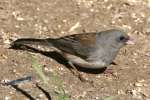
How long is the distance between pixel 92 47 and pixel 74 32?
3.03ft

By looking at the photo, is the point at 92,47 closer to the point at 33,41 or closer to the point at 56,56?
the point at 56,56

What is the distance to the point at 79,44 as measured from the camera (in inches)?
300

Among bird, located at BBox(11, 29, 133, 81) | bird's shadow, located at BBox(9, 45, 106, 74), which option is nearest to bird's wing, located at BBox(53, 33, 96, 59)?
bird, located at BBox(11, 29, 133, 81)

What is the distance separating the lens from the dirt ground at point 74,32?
23.6 feet

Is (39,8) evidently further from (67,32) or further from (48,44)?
(48,44)

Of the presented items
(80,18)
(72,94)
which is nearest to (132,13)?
(80,18)

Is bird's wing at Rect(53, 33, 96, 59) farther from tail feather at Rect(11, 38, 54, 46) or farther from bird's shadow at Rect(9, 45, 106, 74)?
bird's shadow at Rect(9, 45, 106, 74)

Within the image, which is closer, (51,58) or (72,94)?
(72,94)

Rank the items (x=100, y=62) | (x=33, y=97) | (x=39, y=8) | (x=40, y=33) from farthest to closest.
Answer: (x=39, y=8)
(x=40, y=33)
(x=100, y=62)
(x=33, y=97)

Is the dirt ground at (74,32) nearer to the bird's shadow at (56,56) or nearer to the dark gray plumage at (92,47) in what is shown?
the bird's shadow at (56,56)

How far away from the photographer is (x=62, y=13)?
29.0 feet

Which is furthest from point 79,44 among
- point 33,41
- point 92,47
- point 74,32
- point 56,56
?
point 74,32

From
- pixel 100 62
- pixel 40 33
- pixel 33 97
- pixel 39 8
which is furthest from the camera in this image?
pixel 39 8

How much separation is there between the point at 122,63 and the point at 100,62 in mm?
457
